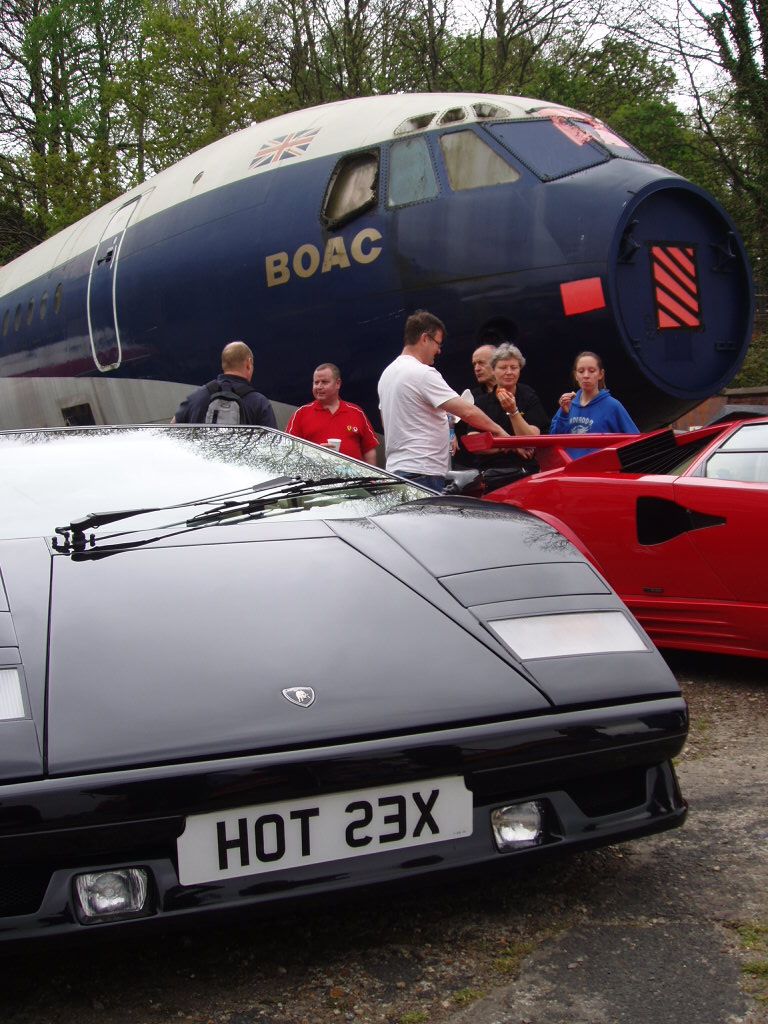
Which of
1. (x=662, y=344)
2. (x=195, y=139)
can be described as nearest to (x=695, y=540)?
(x=662, y=344)

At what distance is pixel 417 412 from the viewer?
5738 millimetres

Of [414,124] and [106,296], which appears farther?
[106,296]

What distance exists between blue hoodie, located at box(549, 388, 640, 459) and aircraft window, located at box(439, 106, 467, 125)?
3039 millimetres

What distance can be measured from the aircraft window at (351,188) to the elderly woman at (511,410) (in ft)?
8.16

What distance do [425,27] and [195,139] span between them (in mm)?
5463

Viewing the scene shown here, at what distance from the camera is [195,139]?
2295 centimetres

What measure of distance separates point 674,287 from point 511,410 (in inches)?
86.2

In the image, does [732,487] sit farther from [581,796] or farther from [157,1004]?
[157,1004]

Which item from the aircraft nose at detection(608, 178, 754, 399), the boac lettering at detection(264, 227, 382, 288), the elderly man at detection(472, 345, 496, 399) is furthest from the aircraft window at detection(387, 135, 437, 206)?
the elderly man at detection(472, 345, 496, 399)

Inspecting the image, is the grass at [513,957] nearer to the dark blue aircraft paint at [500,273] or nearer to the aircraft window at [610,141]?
the dark blue aircraft paint at [500,273]

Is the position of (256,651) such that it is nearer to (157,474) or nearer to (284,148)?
(157,474)

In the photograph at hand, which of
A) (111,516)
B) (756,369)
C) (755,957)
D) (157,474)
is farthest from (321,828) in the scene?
(756,369)

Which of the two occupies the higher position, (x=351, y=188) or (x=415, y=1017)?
(x=351, y=188)

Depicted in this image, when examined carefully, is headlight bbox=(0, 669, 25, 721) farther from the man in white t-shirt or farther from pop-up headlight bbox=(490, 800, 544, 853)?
the man in white t-shirt
